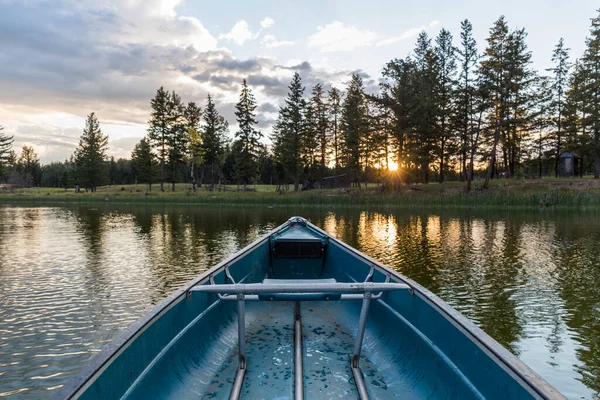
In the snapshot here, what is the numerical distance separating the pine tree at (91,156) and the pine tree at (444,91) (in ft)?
188

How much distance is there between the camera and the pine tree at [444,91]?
155 feet

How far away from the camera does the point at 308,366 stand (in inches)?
175

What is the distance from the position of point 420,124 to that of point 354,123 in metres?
9.49

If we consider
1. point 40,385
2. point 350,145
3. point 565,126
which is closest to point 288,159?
point 350,145

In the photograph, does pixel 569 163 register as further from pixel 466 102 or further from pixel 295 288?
pixel 295 288

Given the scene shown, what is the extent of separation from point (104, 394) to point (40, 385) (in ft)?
11.6

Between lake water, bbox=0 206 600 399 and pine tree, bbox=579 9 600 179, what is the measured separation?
31.4m

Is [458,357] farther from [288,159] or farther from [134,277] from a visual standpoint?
[288,159]

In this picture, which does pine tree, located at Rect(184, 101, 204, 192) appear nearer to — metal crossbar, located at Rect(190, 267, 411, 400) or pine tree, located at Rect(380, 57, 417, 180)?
pine tree, located at Rect(380, 57, 417, 180)

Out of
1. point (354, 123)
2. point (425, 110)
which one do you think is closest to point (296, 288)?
point (425, 110)

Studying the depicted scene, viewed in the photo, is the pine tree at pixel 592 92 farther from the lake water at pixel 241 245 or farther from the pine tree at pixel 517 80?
the lake water at pixel 241 245

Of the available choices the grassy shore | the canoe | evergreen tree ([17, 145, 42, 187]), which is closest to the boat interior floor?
the canoe

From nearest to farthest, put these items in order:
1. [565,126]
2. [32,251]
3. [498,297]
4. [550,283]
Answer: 1. [498,297]
2. [550,283]
3. [32,251]
4. [565,126]

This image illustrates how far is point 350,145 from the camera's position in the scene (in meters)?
53.7
